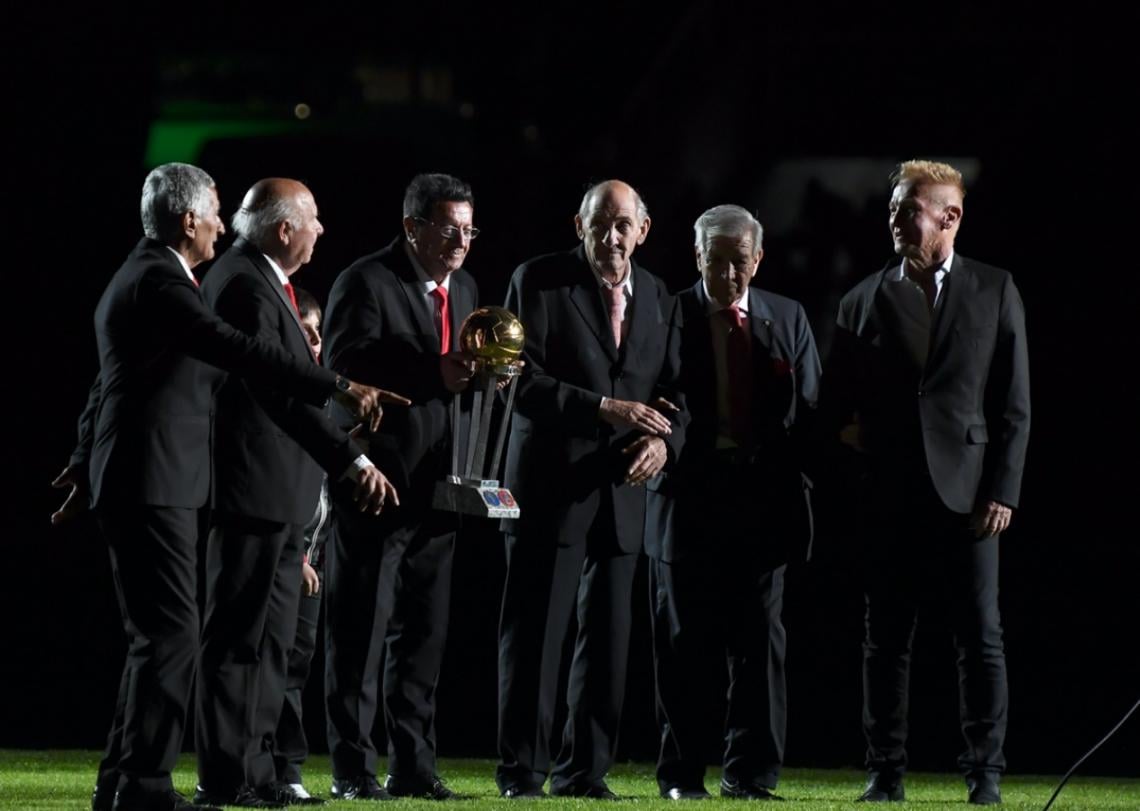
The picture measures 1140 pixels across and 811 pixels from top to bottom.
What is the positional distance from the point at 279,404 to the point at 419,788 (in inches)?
43.2

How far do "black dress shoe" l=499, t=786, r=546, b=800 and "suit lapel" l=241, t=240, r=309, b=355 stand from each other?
1.29 metres

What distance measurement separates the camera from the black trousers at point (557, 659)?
479cm

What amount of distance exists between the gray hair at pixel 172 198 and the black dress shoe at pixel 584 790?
5.75 feet

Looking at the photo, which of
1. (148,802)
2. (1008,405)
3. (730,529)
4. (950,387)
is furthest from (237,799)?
Result: (1008,405)

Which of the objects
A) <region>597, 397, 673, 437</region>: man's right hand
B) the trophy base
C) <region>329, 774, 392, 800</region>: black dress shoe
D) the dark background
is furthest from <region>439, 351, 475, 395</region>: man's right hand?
the dark background

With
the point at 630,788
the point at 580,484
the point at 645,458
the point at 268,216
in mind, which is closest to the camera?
the point at 268,216

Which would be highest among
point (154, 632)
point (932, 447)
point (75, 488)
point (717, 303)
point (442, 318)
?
point (717, 303)

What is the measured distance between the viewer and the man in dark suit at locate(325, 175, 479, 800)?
4.71 meters

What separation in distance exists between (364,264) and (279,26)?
29.4 feet

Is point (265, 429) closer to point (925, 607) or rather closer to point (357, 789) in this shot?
point (357, 789)

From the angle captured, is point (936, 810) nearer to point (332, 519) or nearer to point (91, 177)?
point (332, 519)

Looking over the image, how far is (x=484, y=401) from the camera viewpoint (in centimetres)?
466

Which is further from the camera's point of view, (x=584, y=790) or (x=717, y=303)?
(x=717, y=303)

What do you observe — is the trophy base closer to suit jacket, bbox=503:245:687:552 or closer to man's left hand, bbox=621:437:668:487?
suit jacket, bbox=503:245:687:552
